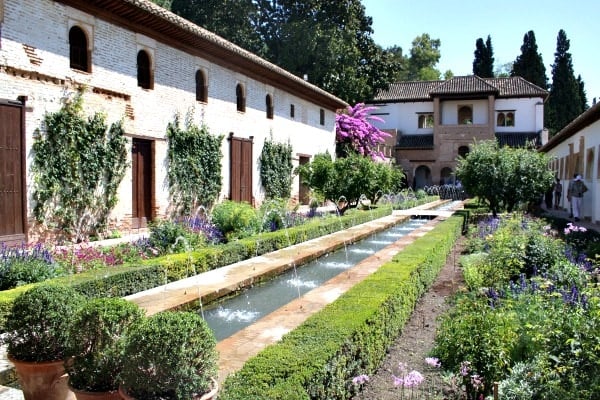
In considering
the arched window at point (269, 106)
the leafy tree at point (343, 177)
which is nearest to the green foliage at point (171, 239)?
the leafy tree at point (343, 177)

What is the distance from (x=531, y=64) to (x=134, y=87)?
133 ft

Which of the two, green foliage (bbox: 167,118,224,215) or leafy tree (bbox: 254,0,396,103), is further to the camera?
leafy tree (bbox: 254,0,396,103)

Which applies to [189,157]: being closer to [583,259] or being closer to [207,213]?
[207,213]

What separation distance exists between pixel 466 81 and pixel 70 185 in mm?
33225

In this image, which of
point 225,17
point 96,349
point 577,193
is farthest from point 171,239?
point 225,17

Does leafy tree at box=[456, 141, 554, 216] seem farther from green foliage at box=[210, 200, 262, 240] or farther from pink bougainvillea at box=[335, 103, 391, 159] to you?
pink bougainvillea at box=[335, 103, 391, 159]

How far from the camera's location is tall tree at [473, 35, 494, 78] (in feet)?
154

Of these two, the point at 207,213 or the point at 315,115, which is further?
the point at 315,115

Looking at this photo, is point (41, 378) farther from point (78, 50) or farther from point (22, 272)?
point (78, 50)

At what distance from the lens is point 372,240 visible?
12852 millimetres

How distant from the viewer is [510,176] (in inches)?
558

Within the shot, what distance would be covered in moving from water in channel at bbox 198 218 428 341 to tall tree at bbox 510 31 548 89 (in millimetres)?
37866

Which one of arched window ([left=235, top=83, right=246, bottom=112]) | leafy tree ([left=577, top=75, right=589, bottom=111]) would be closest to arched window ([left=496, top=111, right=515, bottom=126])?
leafy tree ([left=577, top=75, right=589, bottom=111])

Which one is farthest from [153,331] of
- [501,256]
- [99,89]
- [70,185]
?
[99,89]
